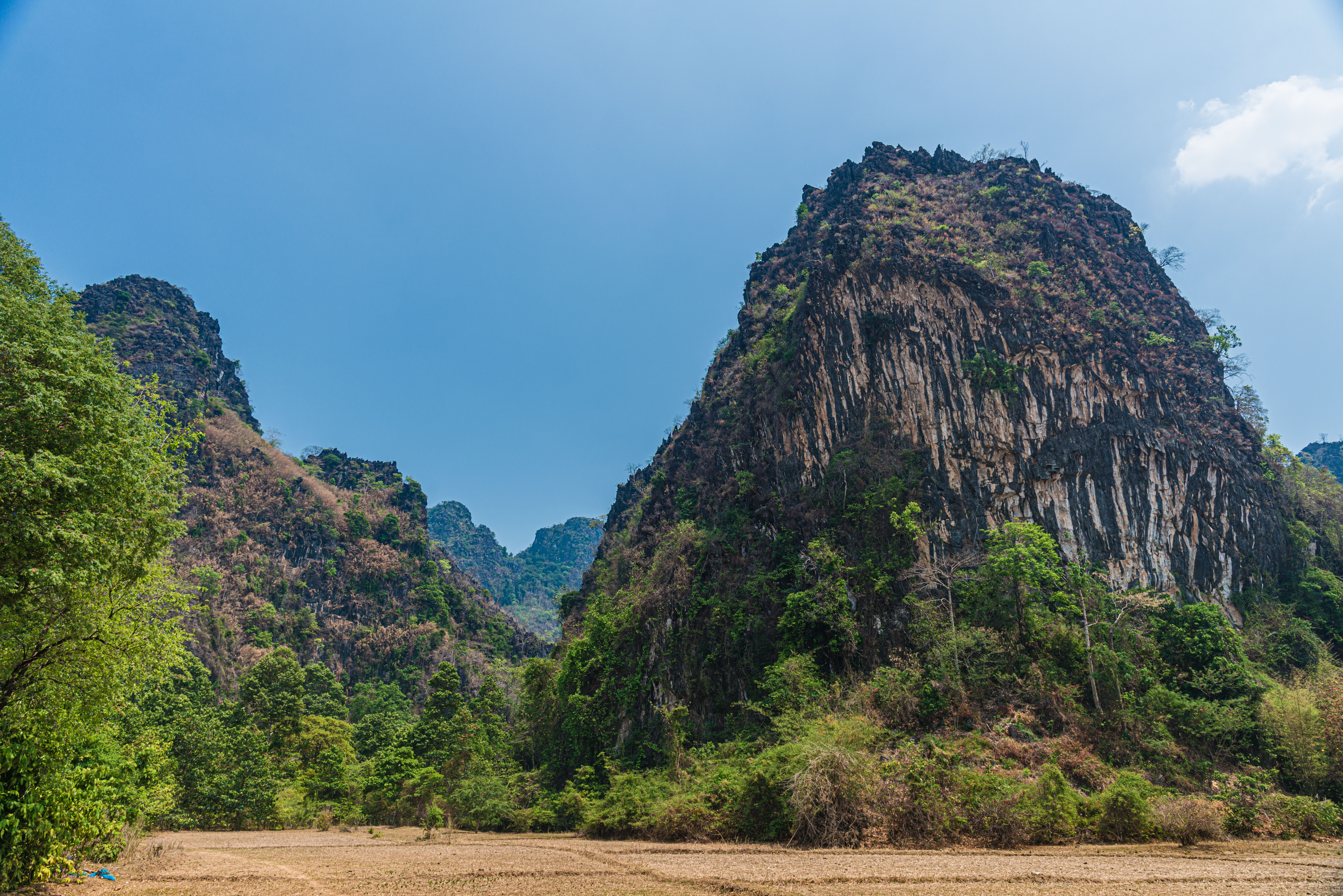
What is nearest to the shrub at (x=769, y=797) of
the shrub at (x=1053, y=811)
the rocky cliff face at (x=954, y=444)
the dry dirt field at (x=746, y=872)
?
the dry dirt field at (x=746, y=872)

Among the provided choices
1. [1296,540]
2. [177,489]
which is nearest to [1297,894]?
[177,489]

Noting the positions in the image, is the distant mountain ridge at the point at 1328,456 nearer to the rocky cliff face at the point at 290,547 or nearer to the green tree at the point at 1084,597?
the green tree at the point at 1084,597

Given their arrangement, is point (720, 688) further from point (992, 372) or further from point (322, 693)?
point (322, 693)

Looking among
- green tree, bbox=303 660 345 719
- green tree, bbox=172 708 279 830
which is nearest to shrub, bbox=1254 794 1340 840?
green tree, bbox=172 708 279 830

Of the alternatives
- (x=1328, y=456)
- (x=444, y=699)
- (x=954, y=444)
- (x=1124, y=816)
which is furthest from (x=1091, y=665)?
(x=1328, y=456)

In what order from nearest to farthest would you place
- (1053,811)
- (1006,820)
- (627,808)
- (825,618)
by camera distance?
(1006,820) < (1053,811) < (627,808) < (825,618)

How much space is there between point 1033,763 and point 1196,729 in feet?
23.5

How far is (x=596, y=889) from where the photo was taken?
42.4 ft

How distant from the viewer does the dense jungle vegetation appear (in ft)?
33.1

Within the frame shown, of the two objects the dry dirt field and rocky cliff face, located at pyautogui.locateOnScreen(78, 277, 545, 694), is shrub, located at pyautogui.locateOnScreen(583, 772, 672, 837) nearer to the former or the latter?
the dry dirt field

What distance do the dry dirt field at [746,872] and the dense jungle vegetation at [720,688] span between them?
4.71 ft

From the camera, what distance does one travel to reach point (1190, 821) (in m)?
Result: 16.4

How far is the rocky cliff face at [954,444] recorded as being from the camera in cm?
3253

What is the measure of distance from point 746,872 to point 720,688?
1930 cm
